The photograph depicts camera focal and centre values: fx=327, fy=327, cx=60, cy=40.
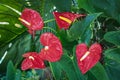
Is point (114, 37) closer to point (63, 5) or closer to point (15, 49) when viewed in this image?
point (63, 5)

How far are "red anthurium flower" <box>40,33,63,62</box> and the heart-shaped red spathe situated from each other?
41 millimetres

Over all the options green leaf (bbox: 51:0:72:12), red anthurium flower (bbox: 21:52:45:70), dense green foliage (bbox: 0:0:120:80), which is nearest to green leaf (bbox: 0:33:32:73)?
dense green foliage (bbox: 0:0:120:80)

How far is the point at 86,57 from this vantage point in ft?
2.26

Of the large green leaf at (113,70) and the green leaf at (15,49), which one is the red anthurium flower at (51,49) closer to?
the large green leaf at (113,70)

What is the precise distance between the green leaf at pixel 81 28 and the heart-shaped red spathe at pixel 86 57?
5 centimetres

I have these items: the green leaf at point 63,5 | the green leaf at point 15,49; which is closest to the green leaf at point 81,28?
the green leaf at point 63,5

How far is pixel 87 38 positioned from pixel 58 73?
0.12 m

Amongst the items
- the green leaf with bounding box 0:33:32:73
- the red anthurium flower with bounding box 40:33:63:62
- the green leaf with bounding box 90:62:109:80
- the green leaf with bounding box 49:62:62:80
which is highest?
the red anthurium flower with bounding box 40:33:63:62

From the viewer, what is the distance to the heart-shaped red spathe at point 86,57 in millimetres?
676

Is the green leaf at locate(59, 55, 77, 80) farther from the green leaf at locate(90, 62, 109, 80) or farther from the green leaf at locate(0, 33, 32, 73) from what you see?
the green leaf at locate(0, 33, 32, 73)

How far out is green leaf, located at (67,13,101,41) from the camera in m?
0.72

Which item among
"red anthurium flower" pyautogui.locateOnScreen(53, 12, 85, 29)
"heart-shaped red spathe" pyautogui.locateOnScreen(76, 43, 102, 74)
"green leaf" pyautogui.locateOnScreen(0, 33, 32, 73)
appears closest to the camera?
"heart-shaped red spathe" pyautogui.locateOnScreen(76, 43, 102, 74)

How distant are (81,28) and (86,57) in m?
0.08

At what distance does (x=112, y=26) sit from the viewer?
0.96m
